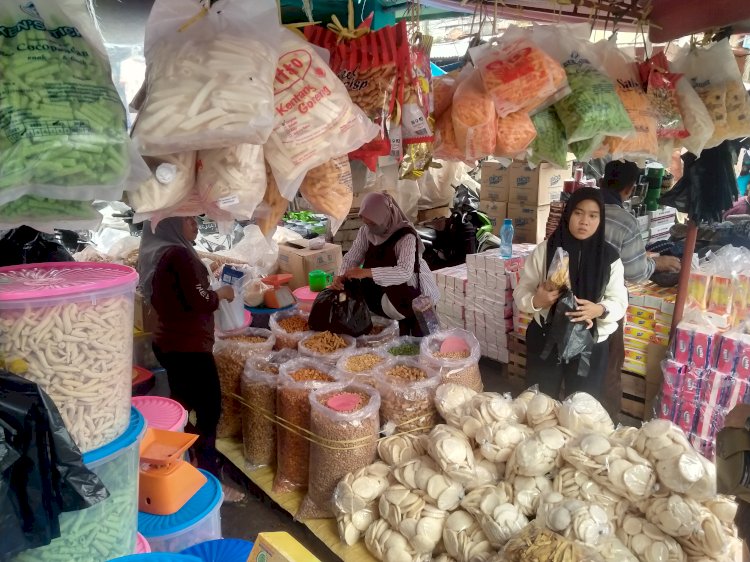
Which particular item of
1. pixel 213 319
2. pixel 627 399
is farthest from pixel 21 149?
pixel 627 399

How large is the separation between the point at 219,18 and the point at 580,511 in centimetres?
164

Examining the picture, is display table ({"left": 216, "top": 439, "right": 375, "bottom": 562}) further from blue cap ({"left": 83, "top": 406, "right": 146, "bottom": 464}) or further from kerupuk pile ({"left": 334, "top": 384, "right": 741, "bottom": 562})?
blue cap ({"left": 83, "top": 406, "right": 146, "bottom": 464})

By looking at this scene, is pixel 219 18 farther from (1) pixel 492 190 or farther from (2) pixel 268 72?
(1) pixel 492 190

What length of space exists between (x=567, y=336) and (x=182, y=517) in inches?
74.6

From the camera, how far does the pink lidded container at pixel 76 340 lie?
1.08m

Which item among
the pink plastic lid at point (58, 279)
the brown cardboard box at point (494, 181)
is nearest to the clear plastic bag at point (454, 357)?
the pink plastic lid at point (58, 279)

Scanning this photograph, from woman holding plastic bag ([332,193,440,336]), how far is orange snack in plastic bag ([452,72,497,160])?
5.25 feet

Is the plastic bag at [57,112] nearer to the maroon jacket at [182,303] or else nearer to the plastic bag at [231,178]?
the plastic bag at [231,178]

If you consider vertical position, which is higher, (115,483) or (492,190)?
(492,190)

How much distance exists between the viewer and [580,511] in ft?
5.55

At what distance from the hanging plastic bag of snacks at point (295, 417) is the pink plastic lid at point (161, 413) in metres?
0.61

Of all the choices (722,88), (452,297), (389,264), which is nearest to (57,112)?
(722,88)

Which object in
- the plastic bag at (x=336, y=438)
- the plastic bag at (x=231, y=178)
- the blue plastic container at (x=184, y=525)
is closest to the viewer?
the plastic bag at (x=231, y=178)

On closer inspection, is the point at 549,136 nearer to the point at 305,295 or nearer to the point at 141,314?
the point at 305,295
